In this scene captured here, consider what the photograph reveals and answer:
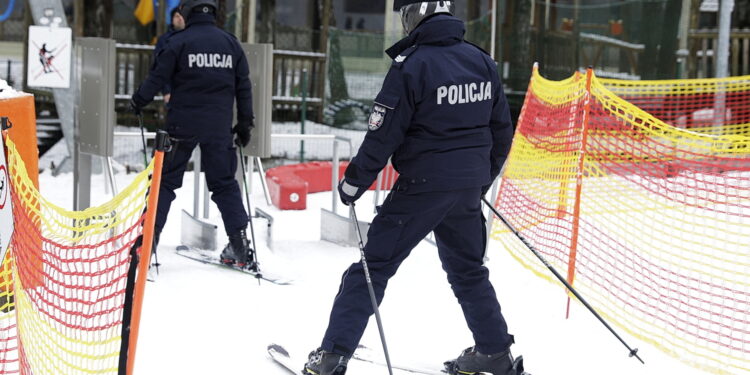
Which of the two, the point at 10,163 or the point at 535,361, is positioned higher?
the point at 10,163

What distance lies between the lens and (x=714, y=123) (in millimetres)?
10898

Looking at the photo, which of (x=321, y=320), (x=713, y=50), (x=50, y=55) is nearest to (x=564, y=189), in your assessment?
(x=321, y=320)

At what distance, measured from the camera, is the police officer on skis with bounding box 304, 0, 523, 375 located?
4012mm

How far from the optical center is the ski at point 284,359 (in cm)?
454

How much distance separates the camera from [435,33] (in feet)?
13.3

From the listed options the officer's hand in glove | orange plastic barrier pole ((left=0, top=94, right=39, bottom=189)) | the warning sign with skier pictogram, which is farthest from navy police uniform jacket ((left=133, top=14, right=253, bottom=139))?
the warning sign with skier pictogram

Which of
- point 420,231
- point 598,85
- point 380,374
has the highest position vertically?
point 598,85

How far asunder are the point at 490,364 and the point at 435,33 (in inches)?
58.7

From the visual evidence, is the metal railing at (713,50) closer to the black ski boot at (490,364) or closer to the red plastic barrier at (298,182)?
the red plastic barrier at (298,182)

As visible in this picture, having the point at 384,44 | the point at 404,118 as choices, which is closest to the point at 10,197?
the point at 404,118

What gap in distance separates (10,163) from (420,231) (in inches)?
64.9

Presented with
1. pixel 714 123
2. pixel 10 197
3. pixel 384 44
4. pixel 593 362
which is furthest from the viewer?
pixel 384 44

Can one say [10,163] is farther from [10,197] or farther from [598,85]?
[598,85]

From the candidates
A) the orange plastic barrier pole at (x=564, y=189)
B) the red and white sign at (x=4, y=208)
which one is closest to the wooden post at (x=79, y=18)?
the orange plastic barrier pole at (x=564, y=189)
